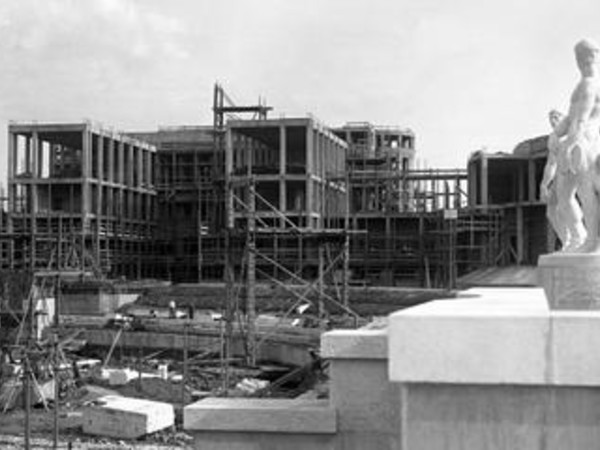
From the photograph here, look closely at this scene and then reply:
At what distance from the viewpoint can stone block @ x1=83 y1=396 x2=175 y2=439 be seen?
758 inches

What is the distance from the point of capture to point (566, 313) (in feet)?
13.1

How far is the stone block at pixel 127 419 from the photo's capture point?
1925 cm

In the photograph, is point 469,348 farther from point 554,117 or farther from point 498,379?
point 554,117

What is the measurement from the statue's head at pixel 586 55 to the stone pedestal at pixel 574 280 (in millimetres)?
1963

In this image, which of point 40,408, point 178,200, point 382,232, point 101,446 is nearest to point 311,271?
point 382,232

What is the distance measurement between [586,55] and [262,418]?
6125mm

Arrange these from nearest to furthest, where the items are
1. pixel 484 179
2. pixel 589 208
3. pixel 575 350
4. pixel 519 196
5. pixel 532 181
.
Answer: pixel 575 350
pixel 589 208
pixel 532 181
pixel 484 179
pixel 519 196

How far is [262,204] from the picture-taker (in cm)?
5072

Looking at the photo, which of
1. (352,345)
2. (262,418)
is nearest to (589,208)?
(352,345)

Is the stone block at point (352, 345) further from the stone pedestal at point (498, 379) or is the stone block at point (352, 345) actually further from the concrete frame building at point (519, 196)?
the concrete frame building at point (519, 196)

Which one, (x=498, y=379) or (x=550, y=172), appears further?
(x=550, y=172)

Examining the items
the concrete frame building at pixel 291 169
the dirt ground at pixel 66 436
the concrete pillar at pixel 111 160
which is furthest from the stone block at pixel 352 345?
the concrete pillar at pixel 111 160

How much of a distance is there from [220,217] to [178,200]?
217 inches

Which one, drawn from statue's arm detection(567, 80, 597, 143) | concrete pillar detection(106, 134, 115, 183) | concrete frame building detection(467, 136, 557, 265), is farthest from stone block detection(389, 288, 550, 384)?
concrete pillar detection(106, 134, 115, 183)
